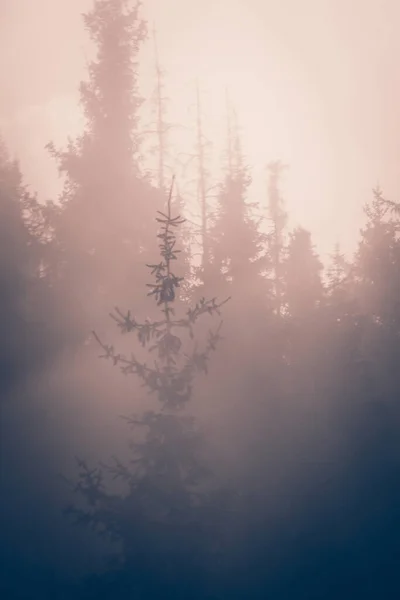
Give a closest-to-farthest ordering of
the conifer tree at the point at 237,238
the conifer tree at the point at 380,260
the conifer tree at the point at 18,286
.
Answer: the conifer tree at the point at 18,286 → the conifer tree at the point at 237,238 → the conifer tree at the point at 380,260

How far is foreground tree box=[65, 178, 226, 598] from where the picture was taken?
39.5 ft

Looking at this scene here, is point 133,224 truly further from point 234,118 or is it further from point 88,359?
point 234,118

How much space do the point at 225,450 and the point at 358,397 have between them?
29.7 feet

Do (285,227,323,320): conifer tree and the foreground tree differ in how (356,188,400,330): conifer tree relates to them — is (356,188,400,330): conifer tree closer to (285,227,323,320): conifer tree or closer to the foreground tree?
(285,227,323,320): conifer tree

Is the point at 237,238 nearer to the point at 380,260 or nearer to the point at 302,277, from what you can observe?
the point at 302,277

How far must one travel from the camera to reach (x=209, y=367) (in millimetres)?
23078

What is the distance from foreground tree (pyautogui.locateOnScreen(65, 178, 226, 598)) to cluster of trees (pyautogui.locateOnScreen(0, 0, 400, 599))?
52mm

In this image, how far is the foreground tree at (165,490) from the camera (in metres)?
12.0

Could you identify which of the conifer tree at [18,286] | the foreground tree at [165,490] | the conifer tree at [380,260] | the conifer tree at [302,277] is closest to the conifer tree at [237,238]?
the conifer tree at [302,277]

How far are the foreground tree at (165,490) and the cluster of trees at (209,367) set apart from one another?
0.05 meters

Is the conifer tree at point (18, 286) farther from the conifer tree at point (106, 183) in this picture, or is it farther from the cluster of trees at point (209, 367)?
the conifer tree at point (106, 183)

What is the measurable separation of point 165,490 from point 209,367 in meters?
10.9

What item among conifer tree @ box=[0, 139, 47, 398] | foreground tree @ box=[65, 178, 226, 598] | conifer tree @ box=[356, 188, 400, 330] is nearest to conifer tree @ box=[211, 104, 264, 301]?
conifer tree @ box=[0, 139, 47, 398]

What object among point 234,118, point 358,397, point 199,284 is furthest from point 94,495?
point 234,118
